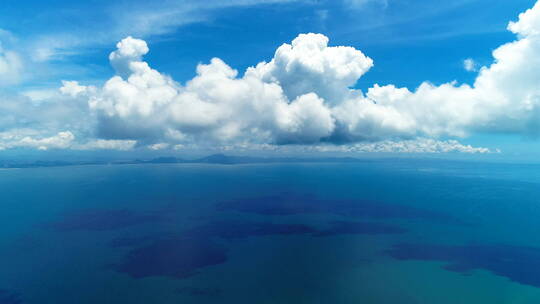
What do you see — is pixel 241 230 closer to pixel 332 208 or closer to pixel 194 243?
pixel 194 243

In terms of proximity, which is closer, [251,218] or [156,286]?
[156,286]

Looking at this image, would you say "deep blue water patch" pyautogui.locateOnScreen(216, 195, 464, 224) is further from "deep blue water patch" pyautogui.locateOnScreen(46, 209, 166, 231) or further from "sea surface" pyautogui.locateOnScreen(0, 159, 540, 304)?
"deep blue water patch" pyautogui.locateOnScreen(46, 209, 166, 231)

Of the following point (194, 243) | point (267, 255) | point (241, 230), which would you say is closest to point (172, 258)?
point (194, 243)

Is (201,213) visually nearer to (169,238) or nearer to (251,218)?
(251,218)

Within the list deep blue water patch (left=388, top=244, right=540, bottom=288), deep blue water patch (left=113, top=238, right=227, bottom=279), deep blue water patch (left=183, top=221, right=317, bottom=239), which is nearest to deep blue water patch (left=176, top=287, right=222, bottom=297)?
deep blue water patch (left=113, top=238, right=227, bottom=279)

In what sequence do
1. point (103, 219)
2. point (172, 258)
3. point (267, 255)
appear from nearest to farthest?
1. point (172, 258)
2. point (267, 255)
3. point (103, 219)

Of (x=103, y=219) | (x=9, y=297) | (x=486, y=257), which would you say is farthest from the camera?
(x=103, y=219)

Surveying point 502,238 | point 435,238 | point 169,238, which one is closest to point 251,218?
point 169,238
